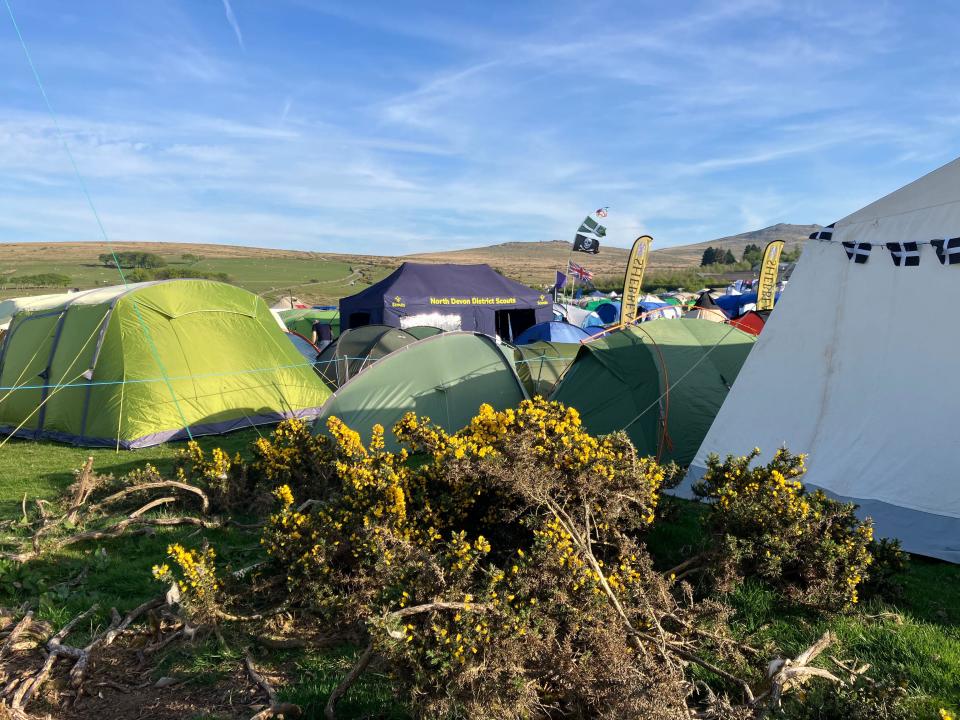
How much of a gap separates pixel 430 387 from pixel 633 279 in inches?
567

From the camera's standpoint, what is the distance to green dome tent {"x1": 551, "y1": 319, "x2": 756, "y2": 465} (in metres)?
8.57

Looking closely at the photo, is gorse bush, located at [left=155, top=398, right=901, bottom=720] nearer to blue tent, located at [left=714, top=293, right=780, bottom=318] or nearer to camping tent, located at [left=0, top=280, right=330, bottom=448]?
camping tent, located at [left=0, top=280, right=330, bottom=448]

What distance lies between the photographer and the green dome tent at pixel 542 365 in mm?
11383

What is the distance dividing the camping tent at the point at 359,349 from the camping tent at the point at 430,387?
311 cm

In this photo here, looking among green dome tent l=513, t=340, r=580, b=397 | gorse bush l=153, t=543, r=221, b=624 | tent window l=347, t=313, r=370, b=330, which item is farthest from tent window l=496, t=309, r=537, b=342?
gorse bush l=153, t=543, r=221, b=624

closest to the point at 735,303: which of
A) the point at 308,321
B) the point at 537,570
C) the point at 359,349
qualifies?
the point at 308,321

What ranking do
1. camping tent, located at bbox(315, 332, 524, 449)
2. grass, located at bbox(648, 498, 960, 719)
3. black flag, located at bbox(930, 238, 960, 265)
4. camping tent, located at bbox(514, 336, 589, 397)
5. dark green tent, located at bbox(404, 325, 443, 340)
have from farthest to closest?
1. dark green tent, located at bbox(404, 325, 443, 340)
2. camping tent, located at bbox(514, 336, 589, 397)
3. camping tent, located at bbox(315, 332, 524, 449)
4. black flag, located at bbox(930, 238, 960, 265)
5. grass, located at bbox(648, 498, 960, 719)

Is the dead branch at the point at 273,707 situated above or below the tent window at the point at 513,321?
below

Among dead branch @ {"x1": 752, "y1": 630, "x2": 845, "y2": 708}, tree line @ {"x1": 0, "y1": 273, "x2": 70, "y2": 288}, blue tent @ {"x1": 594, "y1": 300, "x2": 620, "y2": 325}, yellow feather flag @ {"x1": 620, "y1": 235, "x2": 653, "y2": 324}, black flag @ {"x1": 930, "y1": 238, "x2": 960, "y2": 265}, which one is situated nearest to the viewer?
dead branch @ {"x1": 752, "y1": 630, "x2": 845, "y2": 708}

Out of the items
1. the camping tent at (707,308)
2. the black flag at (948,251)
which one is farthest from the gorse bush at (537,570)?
the camping tent at (707,308)

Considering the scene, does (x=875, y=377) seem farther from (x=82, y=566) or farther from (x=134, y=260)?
(x=134, y=260)

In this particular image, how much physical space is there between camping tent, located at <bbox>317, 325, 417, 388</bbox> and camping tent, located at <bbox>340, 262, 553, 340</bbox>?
22.6ft

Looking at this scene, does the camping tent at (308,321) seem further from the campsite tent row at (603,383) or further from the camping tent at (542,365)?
the campsite tent row at (603,383)

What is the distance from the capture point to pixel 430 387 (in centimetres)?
940
